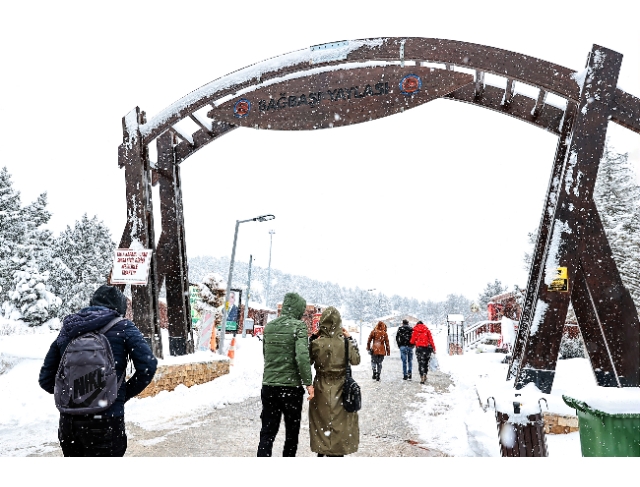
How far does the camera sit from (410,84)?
8.03 m

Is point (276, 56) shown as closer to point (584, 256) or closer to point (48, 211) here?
point (584, 256)

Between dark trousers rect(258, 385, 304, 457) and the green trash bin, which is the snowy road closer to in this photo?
dark trousers rect(258, 385, 304, 457)

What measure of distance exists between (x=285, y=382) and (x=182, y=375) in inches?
230

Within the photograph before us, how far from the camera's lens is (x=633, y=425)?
3.36 m

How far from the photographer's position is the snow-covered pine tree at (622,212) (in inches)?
722

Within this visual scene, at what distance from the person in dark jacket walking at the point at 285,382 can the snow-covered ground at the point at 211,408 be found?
1.94 meters

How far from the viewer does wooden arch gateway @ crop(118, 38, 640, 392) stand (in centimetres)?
656

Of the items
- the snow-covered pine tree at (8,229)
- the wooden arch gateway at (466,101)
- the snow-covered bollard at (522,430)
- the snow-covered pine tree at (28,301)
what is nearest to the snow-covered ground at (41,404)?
the wooden arch gateway at (466,101)

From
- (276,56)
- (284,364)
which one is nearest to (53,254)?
(276,56)

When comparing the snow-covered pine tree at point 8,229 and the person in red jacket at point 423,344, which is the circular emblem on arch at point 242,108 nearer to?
the person in red jacket at point 423,344

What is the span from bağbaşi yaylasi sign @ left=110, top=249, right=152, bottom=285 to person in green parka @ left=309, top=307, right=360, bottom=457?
5.47m

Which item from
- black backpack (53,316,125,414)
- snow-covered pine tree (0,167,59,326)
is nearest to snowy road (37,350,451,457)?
black backpack (53,316,125,414)

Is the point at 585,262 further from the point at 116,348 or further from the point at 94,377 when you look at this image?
the point at 94,377
